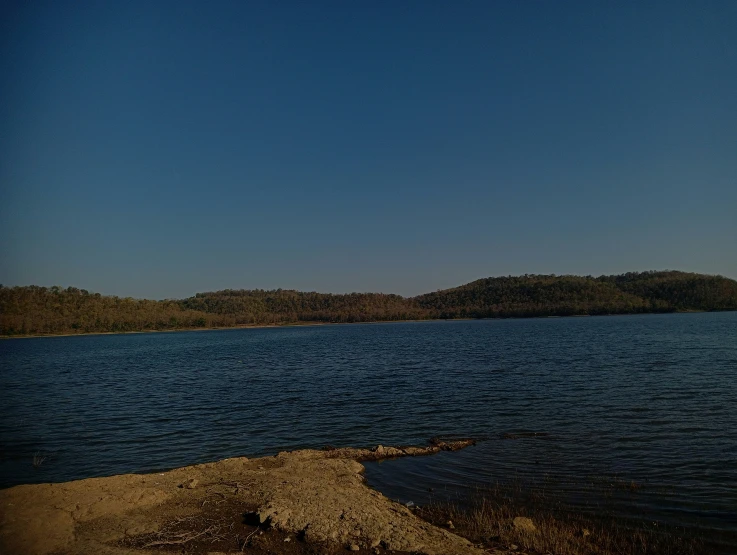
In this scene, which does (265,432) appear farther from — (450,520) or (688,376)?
(688,376)

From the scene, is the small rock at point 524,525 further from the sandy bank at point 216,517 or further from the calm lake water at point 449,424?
the calm lake water at point 449,424

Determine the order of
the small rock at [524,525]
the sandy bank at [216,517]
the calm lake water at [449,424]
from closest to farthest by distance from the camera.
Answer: the sandy bank at [216,517] → the small rock at [524,525] → the calm lake water at [449,424]

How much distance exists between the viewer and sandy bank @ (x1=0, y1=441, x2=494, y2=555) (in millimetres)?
8680

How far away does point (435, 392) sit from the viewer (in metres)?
28.6

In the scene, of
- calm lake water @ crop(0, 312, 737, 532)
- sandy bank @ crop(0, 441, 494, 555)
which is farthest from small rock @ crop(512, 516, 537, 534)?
calm lake water @ crop(0, 312, 737, 532)

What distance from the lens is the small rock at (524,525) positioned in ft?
31.5

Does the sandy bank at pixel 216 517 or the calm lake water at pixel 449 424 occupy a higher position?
the sandy bank at pixel 216 517

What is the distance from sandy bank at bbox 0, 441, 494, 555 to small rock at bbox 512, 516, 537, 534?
148cm

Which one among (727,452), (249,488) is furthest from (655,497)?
(249,488)

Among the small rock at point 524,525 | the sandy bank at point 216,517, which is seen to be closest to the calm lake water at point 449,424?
the small rock at point 524,525

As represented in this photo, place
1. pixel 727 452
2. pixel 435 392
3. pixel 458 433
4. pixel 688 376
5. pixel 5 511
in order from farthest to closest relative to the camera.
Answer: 1. pixel 688 376
2. pixel 435 392
3. pixel 458 433
4. pixel 727 452
5. pixel 5 511

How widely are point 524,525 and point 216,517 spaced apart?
21.8 ft

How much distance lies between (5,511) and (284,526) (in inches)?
253

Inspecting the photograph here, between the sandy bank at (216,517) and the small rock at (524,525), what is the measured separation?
1476mm
